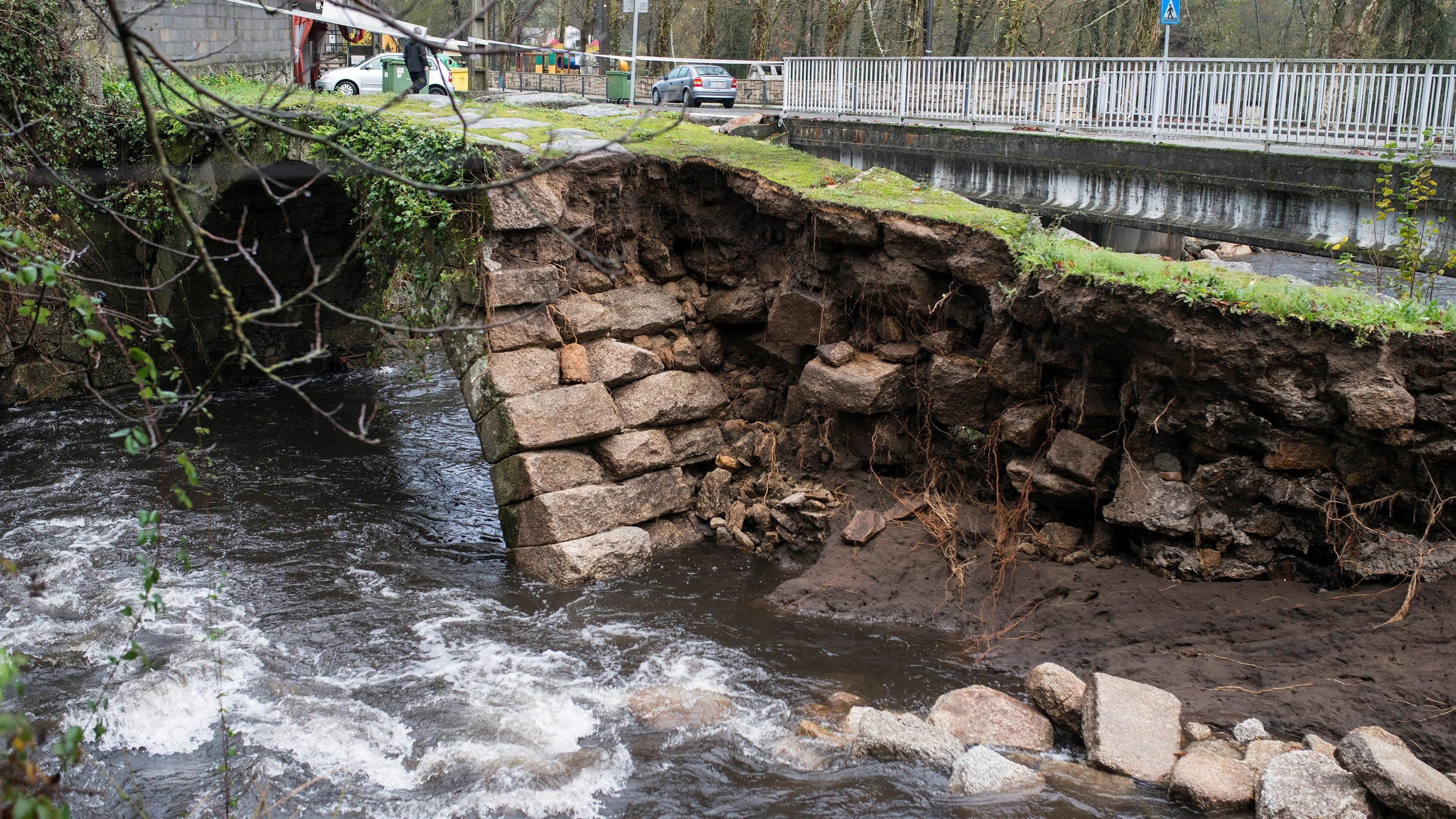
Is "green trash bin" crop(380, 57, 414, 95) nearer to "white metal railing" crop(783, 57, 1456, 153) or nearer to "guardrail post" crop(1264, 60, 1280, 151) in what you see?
"white metal railing" crop(783, 57, 1456, 153)

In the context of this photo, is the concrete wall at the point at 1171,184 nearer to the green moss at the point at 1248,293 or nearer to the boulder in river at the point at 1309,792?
the green moss at the point at 1248,293

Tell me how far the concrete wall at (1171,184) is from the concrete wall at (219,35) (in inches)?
345

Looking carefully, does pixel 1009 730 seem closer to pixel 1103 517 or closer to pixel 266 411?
pixel 1103 517

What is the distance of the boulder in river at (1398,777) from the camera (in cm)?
Result: 414

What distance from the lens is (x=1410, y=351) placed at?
5379 millimetres

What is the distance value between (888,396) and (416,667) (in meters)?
3.52

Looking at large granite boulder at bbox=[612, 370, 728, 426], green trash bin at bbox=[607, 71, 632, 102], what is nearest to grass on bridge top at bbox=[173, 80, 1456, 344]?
large granite boulder at bbox=[612, 370, 728, 426]

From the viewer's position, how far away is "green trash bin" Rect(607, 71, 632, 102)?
20.7m

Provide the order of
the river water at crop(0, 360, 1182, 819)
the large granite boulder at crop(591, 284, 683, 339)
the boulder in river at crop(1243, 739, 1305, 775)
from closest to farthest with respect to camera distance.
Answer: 1. the boulder in river at crop(1243, 739, 1305, 775)
2. the river water at crop(0, 360, 1182, 819)
3. the large granite boulder at crop(591, 284, 683, 339)

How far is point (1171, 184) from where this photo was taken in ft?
32.6

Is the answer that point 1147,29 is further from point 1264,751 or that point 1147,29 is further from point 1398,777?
point 1398,777

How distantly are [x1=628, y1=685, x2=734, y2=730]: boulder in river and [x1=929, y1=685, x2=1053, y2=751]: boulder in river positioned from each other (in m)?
1.11

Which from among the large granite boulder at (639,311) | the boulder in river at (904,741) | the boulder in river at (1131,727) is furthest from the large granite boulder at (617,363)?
the boulder in river at (1131,727)

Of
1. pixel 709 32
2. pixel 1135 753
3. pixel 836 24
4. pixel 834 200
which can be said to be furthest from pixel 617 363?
pixel 709 32
